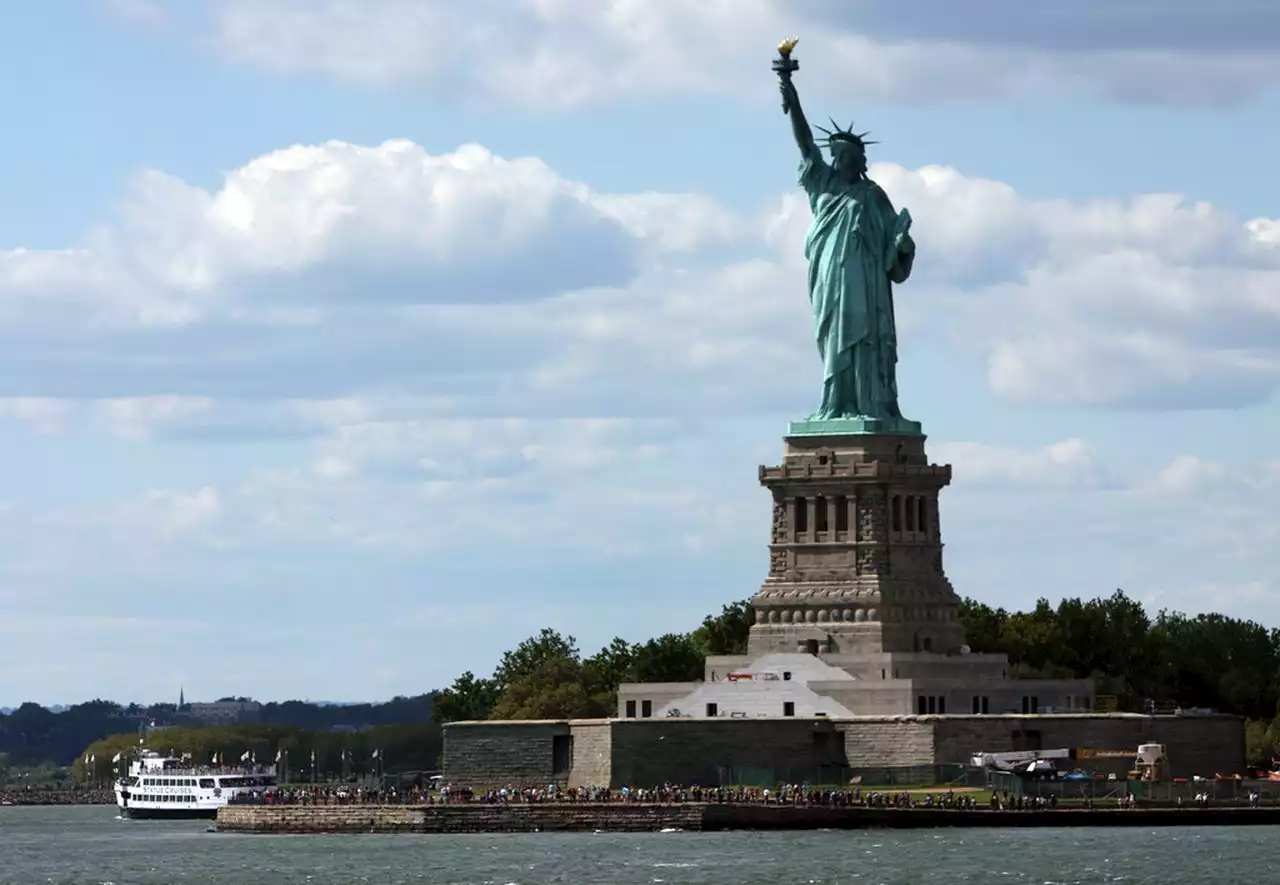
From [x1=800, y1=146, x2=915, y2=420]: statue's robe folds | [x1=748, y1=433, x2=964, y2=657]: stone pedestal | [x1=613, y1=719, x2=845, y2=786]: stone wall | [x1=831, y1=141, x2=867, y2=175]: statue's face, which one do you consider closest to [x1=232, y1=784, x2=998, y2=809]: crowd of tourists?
[x1=613, y1=719, x2=845, y2=786]: stone wall

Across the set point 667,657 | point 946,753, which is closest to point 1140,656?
point 667,657

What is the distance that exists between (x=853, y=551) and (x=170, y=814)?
52219 mm

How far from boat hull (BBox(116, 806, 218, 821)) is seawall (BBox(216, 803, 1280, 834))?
4376cm

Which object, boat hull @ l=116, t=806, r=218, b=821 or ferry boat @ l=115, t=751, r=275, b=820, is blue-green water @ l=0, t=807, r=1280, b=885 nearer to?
boat hull @ l=116, t=806, r=218, b=821

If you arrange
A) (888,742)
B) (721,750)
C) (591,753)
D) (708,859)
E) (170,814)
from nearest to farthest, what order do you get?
(708,859), (888,742), (721,750), (591,753), (170,814)

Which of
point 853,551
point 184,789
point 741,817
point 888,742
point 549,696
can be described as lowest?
point 741,817

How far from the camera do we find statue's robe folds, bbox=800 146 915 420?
138375 millimetres

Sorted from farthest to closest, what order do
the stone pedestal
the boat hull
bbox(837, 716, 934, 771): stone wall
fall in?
the boat hull < the stone pedestal < bbox(837, 716, 934, 771): stone wall

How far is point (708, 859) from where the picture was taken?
111 m

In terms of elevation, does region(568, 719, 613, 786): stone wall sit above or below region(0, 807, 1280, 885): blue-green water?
above

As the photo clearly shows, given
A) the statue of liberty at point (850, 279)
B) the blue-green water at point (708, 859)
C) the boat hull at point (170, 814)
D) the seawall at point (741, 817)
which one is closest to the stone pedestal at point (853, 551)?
the statue of liberty at point (850, 279)

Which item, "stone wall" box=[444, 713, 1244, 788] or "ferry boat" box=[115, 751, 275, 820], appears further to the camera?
"ferry boat" box=[115, 751, 275, 820]

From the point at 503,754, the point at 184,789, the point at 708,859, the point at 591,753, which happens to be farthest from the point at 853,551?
the point at 184,789

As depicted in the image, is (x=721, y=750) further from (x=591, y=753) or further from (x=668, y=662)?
(x=668, y=662)
